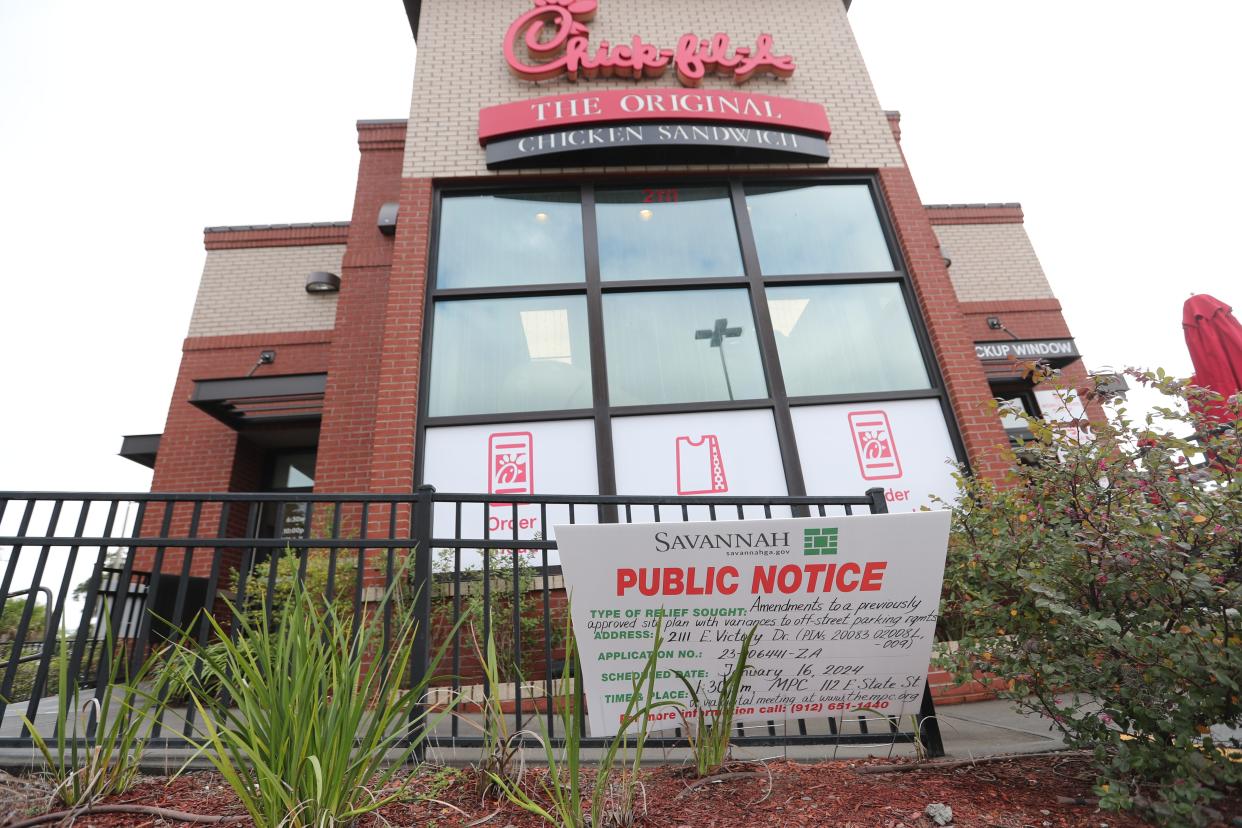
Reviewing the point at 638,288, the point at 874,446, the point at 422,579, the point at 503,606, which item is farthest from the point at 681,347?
the point at 422,579

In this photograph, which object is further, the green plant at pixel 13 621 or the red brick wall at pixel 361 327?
the red brick wall at pixel 361 327

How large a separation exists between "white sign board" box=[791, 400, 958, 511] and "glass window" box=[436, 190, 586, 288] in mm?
2812

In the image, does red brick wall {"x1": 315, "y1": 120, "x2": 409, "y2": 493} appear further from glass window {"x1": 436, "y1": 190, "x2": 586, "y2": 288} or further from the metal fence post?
the metal fence post

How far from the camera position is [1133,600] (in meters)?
2.22

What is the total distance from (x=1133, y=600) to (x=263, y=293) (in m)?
10.8

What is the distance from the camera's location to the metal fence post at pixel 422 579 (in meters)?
2.71

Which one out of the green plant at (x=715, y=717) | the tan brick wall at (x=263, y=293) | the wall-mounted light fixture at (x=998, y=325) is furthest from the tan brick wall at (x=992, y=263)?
the tan brick wall at (x=263, y=293)

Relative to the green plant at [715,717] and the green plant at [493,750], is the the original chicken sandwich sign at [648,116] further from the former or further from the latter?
the green plant at [493,750]

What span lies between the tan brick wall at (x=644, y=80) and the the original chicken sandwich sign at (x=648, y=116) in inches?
6.0

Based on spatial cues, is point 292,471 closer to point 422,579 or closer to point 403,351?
point 403,351

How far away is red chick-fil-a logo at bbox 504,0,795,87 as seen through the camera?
22.9 ft

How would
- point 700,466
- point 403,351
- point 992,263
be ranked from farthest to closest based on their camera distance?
point 992,263, point 403,351, point 700,466

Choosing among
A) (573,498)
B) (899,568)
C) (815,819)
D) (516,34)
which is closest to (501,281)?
(516,34)

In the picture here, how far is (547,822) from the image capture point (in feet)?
6.33
